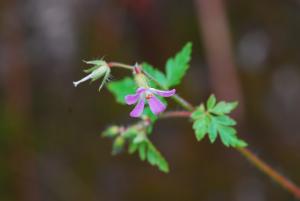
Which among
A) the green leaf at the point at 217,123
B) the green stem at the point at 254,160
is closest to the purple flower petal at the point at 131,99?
the green leaf at the point at 217,123

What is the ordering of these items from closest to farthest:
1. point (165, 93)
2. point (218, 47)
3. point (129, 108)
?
point (165, 93) < point (218, 47) < point (129, 108)

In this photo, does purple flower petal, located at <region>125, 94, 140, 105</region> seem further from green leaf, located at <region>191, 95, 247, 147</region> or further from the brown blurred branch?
the brown blurred branch

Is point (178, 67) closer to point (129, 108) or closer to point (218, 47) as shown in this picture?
point (218, 47)

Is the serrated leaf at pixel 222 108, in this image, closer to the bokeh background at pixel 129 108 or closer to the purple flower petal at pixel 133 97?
the purple flower petal at pixel 133 97

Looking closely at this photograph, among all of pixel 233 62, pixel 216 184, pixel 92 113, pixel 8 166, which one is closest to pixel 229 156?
pixel 216 184

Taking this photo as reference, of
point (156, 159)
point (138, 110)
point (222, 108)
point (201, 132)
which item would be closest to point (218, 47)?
point (156, 159)

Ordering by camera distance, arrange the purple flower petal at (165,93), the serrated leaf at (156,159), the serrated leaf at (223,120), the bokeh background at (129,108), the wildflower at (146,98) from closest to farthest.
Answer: the purple flower petal at (165,93)
the wildflower at (146,98)
the serrated leaf at (223,120)
the serrated leaf at (156,159)
the bokeh background at (129,108)

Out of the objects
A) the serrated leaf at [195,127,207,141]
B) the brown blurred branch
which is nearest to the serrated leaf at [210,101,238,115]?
the serrated leaf at [195,127,207,141]
